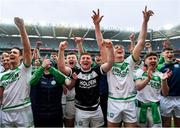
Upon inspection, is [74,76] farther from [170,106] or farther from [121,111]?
[170,106]

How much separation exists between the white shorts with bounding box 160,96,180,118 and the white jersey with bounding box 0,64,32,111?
291cm

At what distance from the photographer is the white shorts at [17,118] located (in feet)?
14.6

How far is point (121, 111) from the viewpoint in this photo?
460cm

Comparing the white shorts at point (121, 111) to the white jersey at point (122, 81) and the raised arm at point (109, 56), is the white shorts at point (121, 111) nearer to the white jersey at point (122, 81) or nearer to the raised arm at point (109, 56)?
the white jersey at point (122, 81)

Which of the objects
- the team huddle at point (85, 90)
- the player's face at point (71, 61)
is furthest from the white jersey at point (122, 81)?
the player's face at point (71, 61)

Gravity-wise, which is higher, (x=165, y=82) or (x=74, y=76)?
(x=74, y=76)

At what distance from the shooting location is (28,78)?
465 centimetres

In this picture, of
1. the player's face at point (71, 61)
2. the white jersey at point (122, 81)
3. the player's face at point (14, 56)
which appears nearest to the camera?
the player's face at point (14, 56)

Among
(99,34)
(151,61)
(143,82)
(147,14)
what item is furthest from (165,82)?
(99,34)

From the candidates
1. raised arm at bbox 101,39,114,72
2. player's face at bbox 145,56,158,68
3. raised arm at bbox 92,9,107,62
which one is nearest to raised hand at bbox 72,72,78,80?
raised arm at bbox 101,39,114,72

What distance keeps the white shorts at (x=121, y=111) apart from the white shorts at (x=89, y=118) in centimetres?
18

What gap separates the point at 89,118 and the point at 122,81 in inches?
33.8

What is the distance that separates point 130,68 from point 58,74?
4.20 ft

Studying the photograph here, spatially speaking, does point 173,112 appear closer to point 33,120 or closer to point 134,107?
point 134,107
